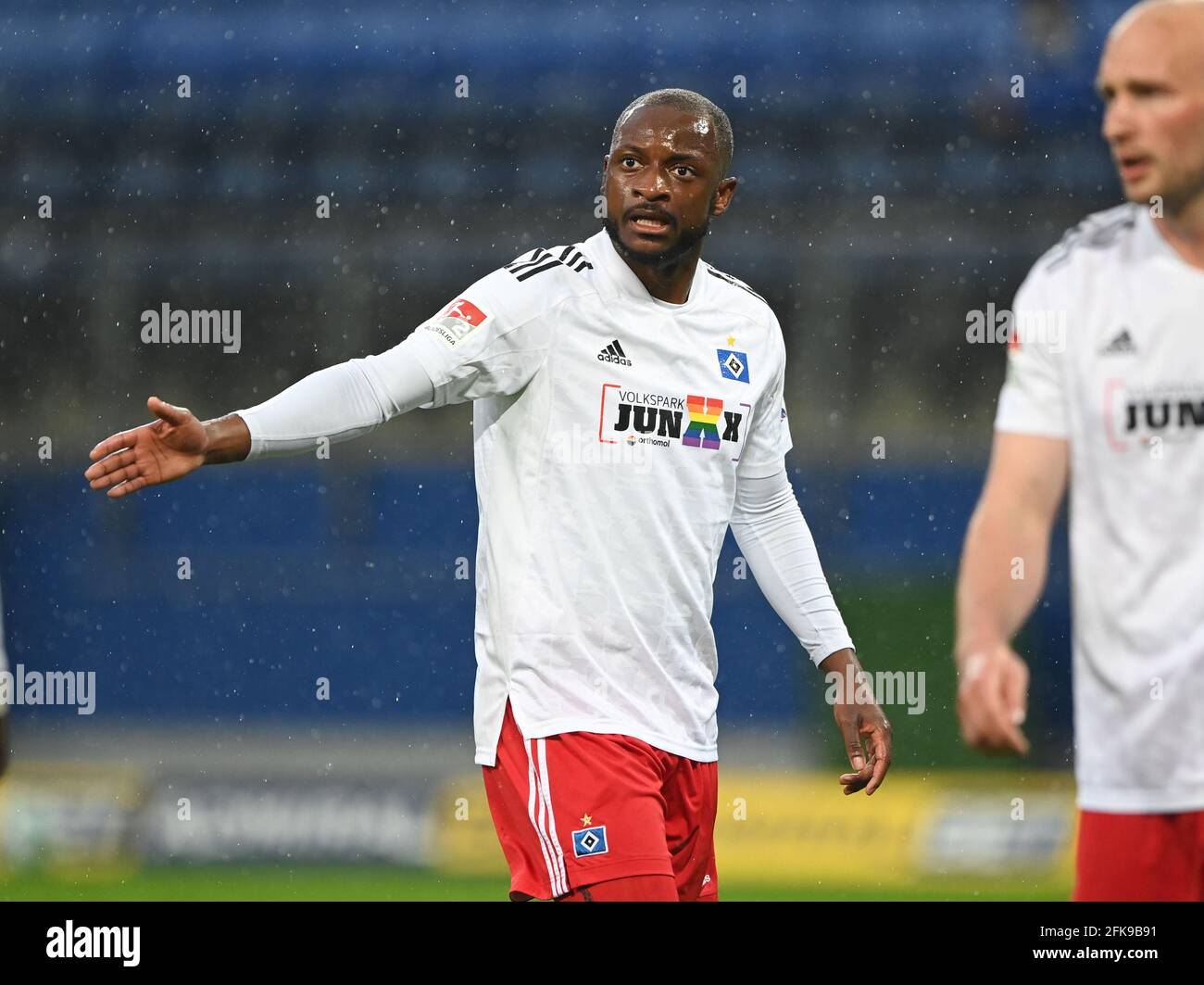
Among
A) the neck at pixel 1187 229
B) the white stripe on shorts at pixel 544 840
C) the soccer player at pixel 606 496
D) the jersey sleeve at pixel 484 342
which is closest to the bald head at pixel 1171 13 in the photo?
the neck at pixel 1187 229

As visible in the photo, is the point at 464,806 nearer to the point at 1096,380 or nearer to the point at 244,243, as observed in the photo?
the point at 244,243

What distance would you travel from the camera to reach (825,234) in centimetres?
984

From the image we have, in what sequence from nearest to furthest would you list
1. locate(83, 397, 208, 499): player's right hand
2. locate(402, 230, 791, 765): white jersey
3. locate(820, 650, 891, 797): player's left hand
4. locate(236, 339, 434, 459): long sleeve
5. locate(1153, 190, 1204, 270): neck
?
locate(1153, 190, 1204, 270): neck < locate(83, 397, 208, 499): player's right hand < locate(236, 339, 434, 459): long sleeve < locate(402, 230, 791, 765): white jersey < locate(820, 650, 891, 797): player's left hand

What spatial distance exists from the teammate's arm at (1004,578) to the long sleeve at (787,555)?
1.36 metres

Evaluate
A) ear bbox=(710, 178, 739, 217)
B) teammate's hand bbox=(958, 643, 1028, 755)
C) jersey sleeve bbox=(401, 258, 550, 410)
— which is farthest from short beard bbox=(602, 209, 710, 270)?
teammate's hand bbox=(958, 643, 1028, 755)

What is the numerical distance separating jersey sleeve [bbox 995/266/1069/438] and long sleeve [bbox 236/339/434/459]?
4.38 feet

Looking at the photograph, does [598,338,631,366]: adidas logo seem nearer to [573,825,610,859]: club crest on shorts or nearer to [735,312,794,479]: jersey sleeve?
[735,312,794,479]: jersey sleeve

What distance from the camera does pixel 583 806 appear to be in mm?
3830

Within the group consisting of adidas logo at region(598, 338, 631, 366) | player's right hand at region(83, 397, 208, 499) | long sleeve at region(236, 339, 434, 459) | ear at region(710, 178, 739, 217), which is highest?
ear at region(710, 178, 739, 217)

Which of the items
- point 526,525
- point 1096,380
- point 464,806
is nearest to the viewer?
point 1096,380

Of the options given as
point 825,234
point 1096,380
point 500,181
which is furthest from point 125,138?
point 1096,380

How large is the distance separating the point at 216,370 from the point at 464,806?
3.31m

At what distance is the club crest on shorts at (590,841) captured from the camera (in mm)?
3811

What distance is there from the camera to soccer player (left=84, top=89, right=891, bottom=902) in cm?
385
